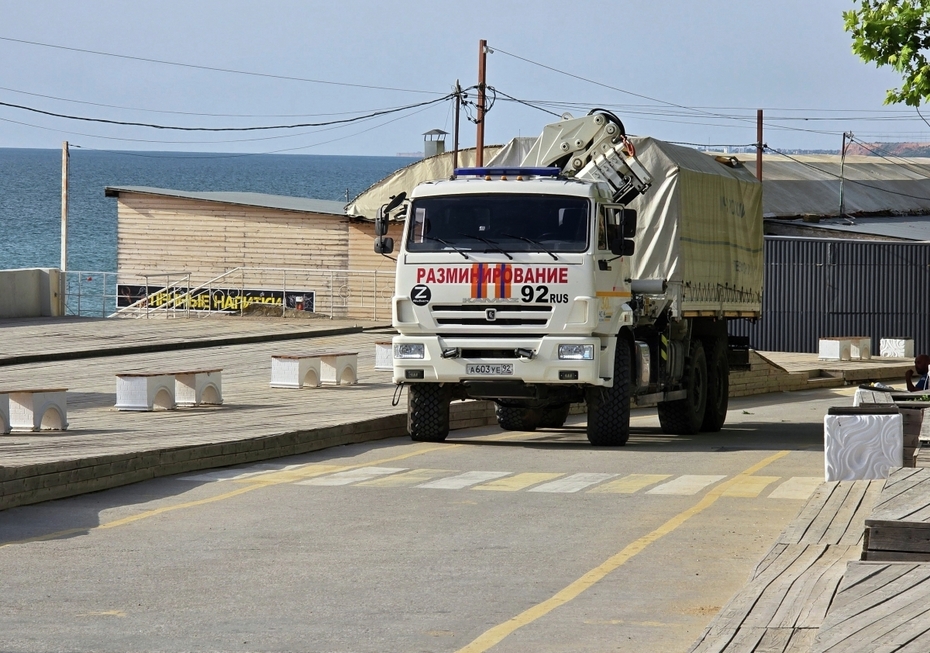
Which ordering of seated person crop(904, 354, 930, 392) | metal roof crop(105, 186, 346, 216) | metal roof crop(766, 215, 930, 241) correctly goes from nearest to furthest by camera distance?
seated person crop(904, 354, 930, 392), metal roof crop(766, 215, 930, 241), metal roof crop(105, 186, 346, 216)

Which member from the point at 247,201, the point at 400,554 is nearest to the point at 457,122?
the point at 247,201

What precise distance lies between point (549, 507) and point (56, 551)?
407 cm

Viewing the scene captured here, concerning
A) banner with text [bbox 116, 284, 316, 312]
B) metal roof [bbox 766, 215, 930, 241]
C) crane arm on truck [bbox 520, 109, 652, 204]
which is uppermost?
metal roof [bbox 766, 215, 930, 241]

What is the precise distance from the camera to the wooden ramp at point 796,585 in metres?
6.50

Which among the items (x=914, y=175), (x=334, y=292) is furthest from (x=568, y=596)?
(x=914, y=175)

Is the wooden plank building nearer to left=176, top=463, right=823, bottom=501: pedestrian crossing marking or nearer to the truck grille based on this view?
the truck grille

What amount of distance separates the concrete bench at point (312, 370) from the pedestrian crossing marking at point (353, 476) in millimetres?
8281

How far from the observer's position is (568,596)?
8.36m

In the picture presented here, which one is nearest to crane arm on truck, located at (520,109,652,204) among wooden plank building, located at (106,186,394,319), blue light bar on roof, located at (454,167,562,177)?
blue light bar on roof, located at (454,167,562,177)

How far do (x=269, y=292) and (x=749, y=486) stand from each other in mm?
35448

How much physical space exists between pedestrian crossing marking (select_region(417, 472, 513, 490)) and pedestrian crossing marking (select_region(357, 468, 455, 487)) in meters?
0.17

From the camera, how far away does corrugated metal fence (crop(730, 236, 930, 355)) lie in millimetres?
43531

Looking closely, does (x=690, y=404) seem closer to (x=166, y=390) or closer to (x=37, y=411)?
(x=166, y=390)

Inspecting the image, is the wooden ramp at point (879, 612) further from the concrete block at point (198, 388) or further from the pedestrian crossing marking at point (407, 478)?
the concrete block at point (198, 388)
